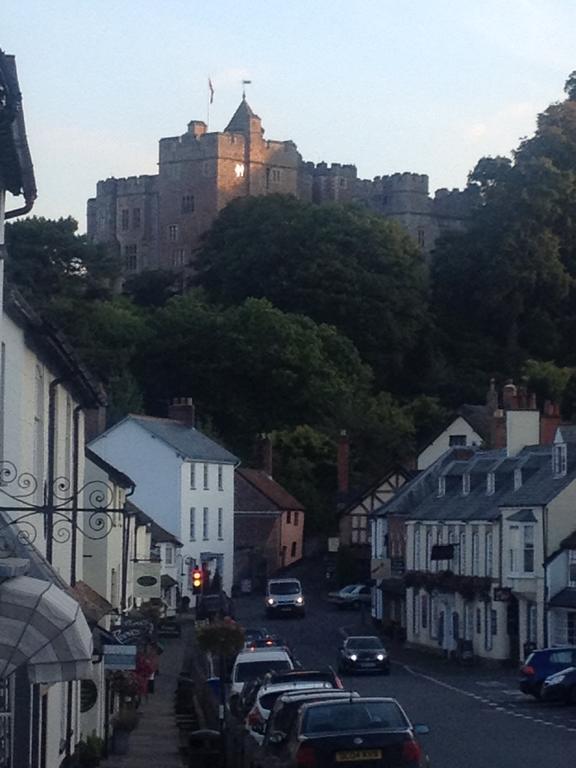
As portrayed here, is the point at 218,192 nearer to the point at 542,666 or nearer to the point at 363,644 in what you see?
the point at 363,644

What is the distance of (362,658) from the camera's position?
159ft

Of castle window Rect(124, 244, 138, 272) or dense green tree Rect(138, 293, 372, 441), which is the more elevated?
castle window Rect(124, 244, 138, 272)

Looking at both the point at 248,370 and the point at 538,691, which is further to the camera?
the point at 248,370

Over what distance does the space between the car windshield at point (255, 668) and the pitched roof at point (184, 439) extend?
126 feet

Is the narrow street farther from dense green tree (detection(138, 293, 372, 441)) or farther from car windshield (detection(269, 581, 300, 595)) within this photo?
dense green tree (detection(138, 293, 372, 441))

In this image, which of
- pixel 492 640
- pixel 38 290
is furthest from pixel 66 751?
pixel 38 290

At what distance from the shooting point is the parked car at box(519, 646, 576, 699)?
40375mm

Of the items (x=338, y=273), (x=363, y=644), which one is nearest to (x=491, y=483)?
(x=363, y=644)

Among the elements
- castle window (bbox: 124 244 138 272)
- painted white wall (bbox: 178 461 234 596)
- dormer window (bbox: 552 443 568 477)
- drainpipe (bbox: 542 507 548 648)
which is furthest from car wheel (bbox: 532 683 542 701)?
castle window (bbox: 124 244 138 272)

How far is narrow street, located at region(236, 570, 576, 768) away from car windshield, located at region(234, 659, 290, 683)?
2.90 meters

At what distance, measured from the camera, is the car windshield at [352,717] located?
19.6 meters

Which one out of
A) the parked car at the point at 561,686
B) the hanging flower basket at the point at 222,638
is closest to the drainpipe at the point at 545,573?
the parked car at the point at 561,686

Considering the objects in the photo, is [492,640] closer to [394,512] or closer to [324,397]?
[394,512]

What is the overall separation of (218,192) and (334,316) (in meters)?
32.4
